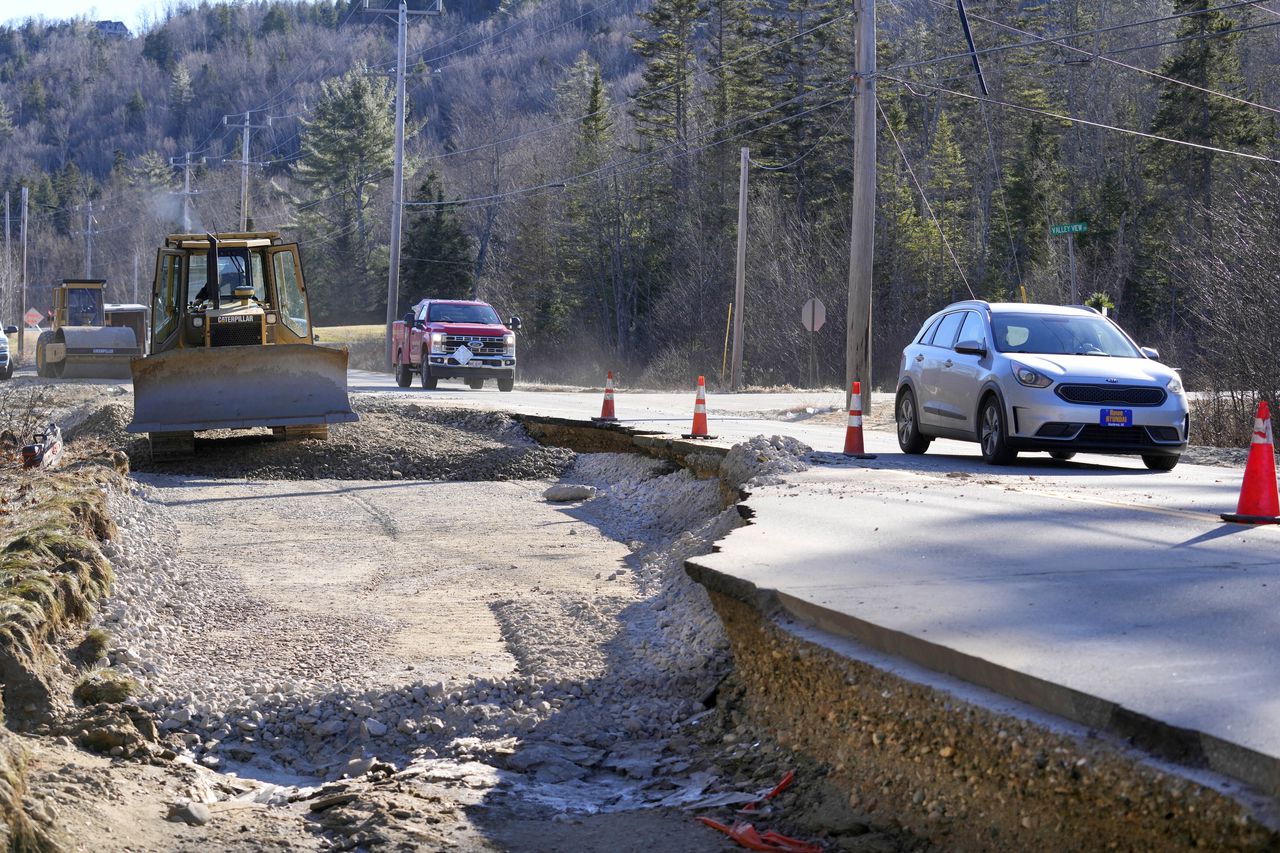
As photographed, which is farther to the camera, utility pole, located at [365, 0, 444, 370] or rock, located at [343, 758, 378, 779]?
utility pole, located at [365, 0, 444, 370]

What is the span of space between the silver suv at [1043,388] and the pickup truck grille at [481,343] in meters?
17.4

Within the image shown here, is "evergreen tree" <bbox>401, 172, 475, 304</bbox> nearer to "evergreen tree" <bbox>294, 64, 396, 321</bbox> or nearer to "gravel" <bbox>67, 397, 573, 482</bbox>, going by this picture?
"evergreen tree" <bbox>294, 64, 396, 321</bbox>

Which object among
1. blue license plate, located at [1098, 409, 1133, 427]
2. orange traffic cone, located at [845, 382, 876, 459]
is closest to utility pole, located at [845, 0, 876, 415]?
orange traffic cone, located at [845, 382, 876, 459]

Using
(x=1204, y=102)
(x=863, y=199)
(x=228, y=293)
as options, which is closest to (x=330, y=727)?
(x=228, y=293)

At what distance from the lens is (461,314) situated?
109 feet

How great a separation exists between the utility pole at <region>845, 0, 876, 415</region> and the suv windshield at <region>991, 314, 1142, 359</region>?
9.81 m

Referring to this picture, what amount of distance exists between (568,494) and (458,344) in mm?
17750

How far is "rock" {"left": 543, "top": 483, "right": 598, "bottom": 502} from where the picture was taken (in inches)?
581

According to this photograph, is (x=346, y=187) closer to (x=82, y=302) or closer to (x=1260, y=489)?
(x=82, y=302)

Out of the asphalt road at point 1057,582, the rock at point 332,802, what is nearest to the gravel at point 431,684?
the rock at point 332,802

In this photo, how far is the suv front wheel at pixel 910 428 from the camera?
16078 millimetres

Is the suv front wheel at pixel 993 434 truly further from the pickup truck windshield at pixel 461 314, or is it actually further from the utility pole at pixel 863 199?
the pickup truck windshield at pixel 461 314

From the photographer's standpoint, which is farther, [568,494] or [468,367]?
[468,367]

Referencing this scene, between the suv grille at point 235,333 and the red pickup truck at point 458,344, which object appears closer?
the suv grille at point 235,333
